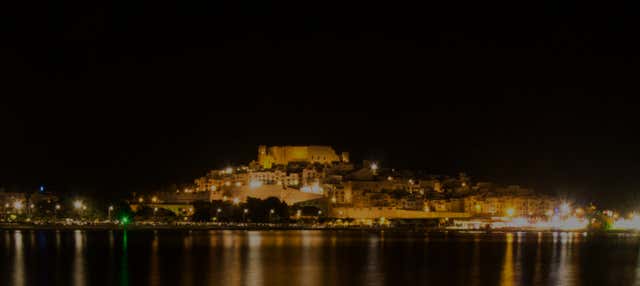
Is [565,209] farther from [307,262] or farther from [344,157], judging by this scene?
[307,262]

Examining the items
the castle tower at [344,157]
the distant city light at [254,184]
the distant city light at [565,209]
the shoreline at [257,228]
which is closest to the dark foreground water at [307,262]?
the shoreline at [257,228]

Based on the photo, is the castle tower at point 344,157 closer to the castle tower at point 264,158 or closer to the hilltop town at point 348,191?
the hilltop town at point 348,191

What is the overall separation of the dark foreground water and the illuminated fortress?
105 ft

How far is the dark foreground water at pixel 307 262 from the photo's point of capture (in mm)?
22891

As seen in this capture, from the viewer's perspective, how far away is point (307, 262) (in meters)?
27.8

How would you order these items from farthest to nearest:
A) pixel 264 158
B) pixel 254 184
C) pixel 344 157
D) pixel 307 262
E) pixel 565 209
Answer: pixel 344 157 < pixel 264 158 < pixel 565 209 < pixel 254 184 < pixel 307 262

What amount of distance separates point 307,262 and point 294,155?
145 ft

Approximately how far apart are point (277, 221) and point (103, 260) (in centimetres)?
3001

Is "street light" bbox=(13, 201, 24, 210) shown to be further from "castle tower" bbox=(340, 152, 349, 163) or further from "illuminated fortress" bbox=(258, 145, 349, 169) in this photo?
"castle tower" bbox=(340, 152, 349, 163)

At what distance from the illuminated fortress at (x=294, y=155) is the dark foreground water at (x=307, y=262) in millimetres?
32025

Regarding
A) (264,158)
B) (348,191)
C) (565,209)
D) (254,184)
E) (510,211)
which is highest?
(264,158)

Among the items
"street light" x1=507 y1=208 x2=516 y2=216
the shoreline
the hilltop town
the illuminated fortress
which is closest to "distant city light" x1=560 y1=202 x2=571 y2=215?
the hilltop town

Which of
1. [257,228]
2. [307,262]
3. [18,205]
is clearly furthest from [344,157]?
[307,262]

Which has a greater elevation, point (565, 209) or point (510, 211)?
point (565, 209)
